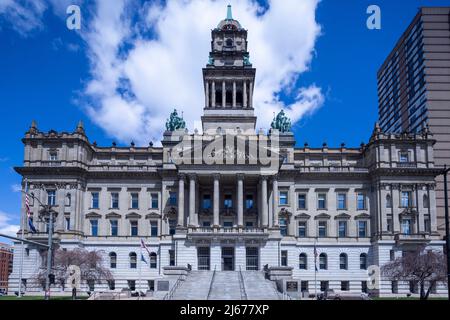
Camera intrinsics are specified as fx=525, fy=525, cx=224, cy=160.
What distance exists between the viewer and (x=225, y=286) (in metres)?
53.4

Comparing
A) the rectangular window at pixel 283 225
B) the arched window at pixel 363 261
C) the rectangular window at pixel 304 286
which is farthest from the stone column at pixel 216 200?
the arched window at pixel 363 261

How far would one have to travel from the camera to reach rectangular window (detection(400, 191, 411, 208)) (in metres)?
76.9

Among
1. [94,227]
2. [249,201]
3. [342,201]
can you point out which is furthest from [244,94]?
[94,227]

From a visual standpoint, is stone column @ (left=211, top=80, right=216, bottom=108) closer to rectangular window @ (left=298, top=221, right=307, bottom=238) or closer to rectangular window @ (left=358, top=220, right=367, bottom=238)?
rectangular window @ (left=298, top=221, right=307, bottom=238)

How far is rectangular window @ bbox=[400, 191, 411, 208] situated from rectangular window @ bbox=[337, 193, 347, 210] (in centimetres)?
810

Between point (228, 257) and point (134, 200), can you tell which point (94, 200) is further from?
point (228, 257)

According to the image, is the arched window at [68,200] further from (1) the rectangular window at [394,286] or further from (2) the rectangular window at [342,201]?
(1) the rectangular window at [394,286]

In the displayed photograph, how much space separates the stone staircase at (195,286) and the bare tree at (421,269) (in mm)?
23160

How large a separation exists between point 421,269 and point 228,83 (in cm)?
4327

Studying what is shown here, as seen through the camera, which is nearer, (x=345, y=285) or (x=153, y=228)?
(x=345, y=285)

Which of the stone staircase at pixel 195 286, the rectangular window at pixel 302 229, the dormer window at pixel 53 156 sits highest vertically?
the dormer window at pixel 53 156

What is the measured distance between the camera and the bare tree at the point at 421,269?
5809 centimetres

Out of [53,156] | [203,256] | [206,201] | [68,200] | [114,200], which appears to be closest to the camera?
[203,256]
